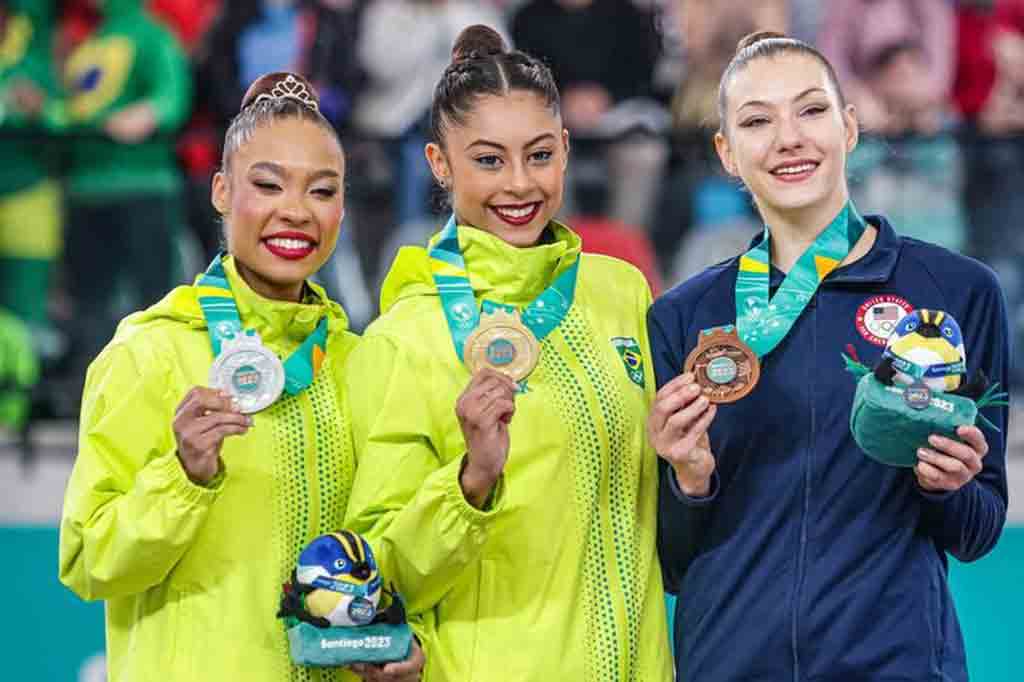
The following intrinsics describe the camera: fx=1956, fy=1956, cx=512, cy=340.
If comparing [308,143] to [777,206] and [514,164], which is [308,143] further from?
[777,206]

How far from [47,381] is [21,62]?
133 centimetres

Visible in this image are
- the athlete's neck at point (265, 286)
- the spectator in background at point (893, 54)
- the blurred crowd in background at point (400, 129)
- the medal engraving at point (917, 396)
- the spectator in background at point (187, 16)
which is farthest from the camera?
the spectator in background at point (187, 16)

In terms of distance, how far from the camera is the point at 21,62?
24.8 feet

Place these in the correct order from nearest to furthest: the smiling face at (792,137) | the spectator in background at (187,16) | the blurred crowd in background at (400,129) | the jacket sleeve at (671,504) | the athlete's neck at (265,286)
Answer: the jacket sleeve at (671,504), the smiling face at (792,137), the athlete's neck at (265,286), the blurred crowd in background at (400,129), the spectator in background at (187,16)

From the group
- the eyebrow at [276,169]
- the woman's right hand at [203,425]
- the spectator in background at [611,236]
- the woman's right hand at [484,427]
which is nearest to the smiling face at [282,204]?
the eyebrow at [276,169]

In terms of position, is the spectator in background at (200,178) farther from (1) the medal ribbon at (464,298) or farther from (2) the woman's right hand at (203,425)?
(2) the woman's right hand at (203,425)

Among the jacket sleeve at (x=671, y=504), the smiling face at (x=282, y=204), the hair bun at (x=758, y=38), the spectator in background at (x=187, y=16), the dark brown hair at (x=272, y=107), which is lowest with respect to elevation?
the jacket sleeve at (x=671, y=504)

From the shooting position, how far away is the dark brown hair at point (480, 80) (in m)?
3.87

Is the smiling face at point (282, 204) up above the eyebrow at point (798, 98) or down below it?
below

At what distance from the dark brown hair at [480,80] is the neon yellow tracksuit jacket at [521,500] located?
26cm

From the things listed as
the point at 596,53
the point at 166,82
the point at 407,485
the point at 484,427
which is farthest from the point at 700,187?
the point at 484,427

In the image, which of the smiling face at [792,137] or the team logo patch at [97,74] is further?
the team logo patch at [97,74]

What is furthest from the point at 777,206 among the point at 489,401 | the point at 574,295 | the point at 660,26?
the point at 660,26

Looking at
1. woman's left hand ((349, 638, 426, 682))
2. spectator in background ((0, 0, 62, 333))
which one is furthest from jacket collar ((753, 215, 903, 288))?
spectator in background ((0, 0, 62, 333))
